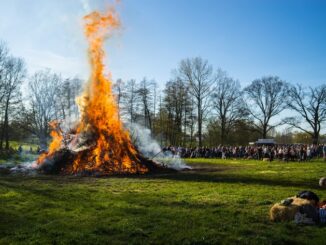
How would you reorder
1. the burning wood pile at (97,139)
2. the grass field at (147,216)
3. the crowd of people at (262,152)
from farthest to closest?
1. the crowd of people at (262,152)
2. the burning wood pile at (97,139)
3. the grass field at (147,216)

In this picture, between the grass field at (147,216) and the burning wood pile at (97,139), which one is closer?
the grass field at (147,216)

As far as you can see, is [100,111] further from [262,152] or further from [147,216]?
[262,152]

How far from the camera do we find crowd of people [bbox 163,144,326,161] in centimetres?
4110

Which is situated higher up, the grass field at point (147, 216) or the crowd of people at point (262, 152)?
the crowd of people at point (262, 152)

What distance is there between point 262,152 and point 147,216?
119ft

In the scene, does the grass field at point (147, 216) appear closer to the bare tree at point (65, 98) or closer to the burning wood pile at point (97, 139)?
the burning wood pile at point (97, 139)

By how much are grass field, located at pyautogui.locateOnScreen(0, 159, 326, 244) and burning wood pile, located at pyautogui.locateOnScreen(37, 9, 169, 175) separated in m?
8.77

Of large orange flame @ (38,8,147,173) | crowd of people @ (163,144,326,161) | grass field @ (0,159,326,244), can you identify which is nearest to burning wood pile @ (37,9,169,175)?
large orange flame @ (38,8,147,173)

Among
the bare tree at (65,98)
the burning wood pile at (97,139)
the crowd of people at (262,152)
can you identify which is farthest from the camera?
the bare tree at (65,98)

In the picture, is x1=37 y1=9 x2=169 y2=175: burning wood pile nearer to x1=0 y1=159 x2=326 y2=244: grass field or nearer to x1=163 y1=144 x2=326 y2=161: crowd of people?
x1=0 y1=159 x2=326 y2=244: grass field

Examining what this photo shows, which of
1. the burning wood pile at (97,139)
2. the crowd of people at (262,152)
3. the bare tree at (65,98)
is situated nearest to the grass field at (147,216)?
the burning wood pile at (97,139)

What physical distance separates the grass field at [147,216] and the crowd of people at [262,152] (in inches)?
979

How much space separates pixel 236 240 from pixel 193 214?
280 centimetres

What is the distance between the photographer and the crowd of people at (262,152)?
4110cm
